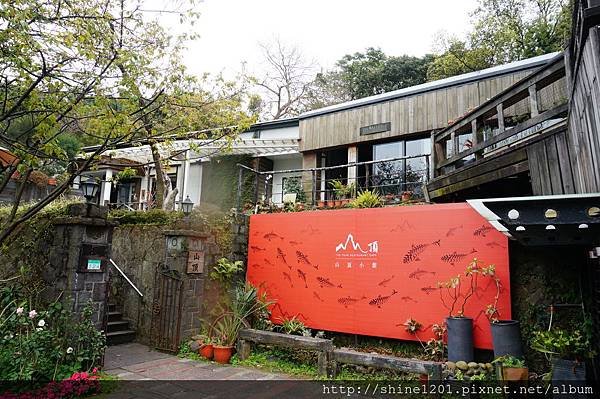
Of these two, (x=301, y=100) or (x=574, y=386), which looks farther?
(x=301, y=100)

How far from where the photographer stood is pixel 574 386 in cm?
375

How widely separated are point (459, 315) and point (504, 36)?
14.9m

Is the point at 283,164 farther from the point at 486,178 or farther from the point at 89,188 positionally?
the point at 486,178

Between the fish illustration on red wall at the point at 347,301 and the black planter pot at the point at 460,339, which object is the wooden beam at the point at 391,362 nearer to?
the black planter pot at the point at 460,339

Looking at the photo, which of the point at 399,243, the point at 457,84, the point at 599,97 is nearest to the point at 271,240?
the point at 399,243

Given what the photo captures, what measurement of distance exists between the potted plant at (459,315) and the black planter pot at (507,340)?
35cm

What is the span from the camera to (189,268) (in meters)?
6.41

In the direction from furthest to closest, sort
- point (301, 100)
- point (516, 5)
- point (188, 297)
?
point (301, 100) → point (516, 5) → point (188, 297)

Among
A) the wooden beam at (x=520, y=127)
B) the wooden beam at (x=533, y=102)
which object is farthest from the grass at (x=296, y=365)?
the wooden beam at (x=533, y=102)

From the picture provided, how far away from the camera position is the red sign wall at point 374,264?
518 centimetres

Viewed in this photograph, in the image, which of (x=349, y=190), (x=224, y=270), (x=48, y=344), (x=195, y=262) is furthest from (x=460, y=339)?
(x=48, y=344)

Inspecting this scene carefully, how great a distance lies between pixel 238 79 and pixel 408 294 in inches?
208

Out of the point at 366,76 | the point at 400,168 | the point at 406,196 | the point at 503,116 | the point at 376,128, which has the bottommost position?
the point at 406,196

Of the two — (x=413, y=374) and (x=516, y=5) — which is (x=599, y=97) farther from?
(x=516, y=5)
